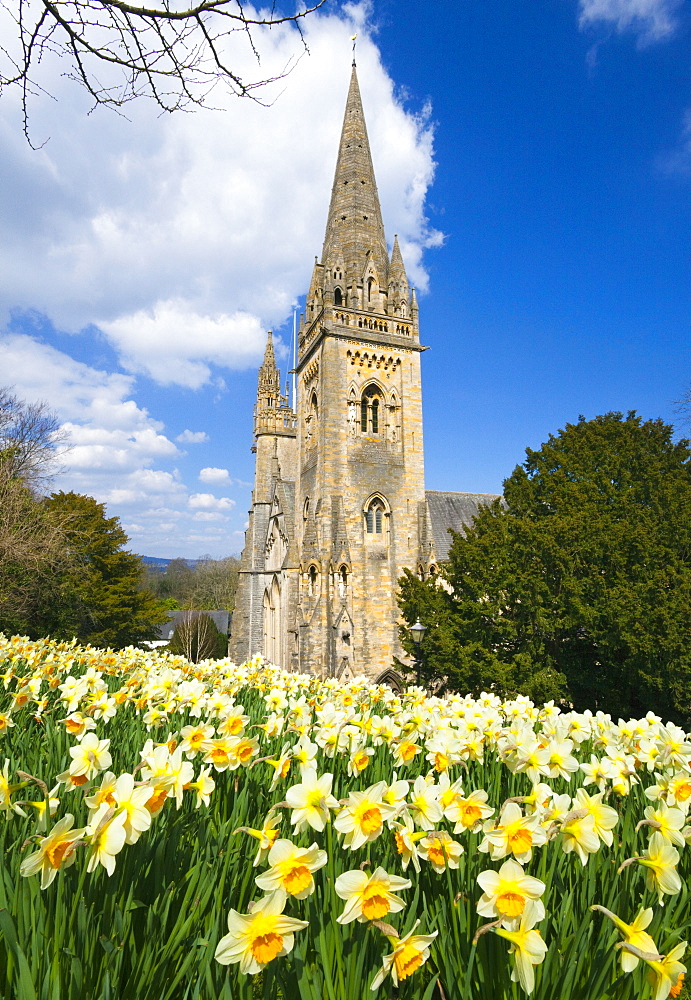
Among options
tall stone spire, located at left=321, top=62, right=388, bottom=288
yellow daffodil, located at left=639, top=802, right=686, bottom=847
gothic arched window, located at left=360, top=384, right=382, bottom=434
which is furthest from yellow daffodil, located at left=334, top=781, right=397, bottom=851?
tall stone spire, located at left=321, top=62, right=388, bottom=288

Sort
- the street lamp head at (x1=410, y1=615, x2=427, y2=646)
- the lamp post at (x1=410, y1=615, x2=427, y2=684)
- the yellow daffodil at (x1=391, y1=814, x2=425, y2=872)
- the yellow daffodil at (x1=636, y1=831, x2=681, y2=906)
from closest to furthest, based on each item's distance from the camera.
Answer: the yellow daffodil at (x1=636, y1=831, x2=681, y2=906) < the yellow daffodil at (x1=391, y1=814, x2=425, y2=872) < the street lamp head at (x1=410, y1=615, x2=427, y2=646) < the lamp post at (x1=410, y1=615, x2=427, y2=684)

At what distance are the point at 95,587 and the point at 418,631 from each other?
776 inches

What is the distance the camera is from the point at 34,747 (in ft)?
12.6

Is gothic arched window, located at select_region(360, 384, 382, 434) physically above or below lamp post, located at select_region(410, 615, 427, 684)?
above

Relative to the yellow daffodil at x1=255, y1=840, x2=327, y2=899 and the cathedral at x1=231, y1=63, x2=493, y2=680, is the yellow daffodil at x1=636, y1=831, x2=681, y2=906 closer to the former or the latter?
the yellow daffodil at x1=255, y1=840, x2=327, y2=899

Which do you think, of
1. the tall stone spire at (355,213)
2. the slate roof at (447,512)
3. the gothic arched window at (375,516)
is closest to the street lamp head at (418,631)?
the gothic arched window at (375,516)

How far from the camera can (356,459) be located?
21906 mm

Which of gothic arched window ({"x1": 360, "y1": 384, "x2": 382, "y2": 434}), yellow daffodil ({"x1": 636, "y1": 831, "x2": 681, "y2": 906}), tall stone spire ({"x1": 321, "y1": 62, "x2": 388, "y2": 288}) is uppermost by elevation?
tall stone spire ({"x1": 321, "y1": 62, "x2": 388, "y2": 288})

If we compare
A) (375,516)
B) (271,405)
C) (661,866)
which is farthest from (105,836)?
(271,405)

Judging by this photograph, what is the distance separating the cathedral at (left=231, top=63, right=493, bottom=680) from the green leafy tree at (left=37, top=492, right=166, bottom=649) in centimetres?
863

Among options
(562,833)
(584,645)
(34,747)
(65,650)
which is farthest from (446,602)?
(562,833)

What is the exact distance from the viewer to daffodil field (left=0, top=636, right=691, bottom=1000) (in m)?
1.55

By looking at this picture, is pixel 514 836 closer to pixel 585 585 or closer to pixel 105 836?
pixel 105 836

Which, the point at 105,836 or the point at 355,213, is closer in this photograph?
the point at 105,836
